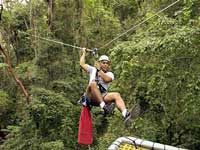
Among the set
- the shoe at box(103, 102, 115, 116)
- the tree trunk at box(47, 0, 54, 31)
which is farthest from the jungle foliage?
the shoe at box(103, 102, 115, 116)

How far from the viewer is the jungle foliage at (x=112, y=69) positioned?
6863 millimetres

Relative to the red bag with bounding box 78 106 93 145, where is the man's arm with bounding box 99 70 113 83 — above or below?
above

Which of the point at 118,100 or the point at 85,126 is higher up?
the point at 118,100

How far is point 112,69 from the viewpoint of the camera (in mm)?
10305

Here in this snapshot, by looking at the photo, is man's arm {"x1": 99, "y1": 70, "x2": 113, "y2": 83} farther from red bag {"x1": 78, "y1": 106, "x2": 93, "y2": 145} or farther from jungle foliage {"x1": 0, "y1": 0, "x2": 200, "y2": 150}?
jungle foliage {"x1": 0, "y1": 0, "x2": 200, "y2": 150}

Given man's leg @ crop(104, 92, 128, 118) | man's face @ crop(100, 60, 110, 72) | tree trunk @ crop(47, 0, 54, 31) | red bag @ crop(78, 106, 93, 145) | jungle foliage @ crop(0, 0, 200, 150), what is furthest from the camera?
tree trunk @ crop(47, 0, 54, 31)

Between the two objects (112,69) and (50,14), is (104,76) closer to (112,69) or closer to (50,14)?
(112,69)

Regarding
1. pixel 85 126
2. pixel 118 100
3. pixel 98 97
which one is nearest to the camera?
pixel 118 100

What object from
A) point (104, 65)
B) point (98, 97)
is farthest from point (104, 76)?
point (98, 97)

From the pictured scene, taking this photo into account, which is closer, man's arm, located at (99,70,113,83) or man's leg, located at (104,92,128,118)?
man's leg, located at (104,92,128,118)

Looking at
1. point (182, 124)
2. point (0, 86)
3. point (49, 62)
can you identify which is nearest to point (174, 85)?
point (182, 124)

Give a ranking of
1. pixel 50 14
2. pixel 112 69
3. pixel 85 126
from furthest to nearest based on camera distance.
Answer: pixel 50 14
pixel 112 69
pixel 85 126

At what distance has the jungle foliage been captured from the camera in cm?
686

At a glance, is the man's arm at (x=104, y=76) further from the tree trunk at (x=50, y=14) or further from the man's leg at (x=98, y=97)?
the tree trunk at (x=50, y=14)
